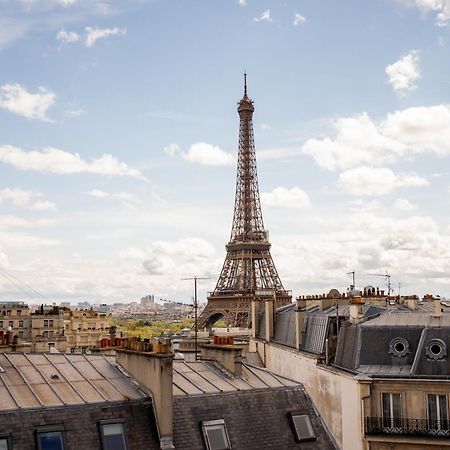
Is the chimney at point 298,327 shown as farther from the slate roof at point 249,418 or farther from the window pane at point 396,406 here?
the slate roof at point 249,418

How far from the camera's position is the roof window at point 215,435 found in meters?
16.9

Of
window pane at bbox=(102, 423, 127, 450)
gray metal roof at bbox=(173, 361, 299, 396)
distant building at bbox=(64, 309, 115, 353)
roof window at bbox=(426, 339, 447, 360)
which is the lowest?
distant building at bbox=(64, 309, 115, 353)

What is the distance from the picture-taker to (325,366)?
26.1 m

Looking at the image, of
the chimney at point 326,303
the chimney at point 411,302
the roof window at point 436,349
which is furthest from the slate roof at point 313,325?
the chimney at point 411,302

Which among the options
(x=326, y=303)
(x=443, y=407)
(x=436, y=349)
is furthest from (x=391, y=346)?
(x=326, y=303)

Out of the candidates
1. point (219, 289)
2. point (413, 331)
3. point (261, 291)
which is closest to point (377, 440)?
A: point (413, 331)

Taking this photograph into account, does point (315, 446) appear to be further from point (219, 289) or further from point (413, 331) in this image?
point (219, 289)

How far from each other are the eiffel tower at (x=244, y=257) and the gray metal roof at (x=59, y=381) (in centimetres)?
6999

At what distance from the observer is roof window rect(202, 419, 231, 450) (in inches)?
667

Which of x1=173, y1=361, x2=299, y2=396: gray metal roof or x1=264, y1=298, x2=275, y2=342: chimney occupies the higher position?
x1=264, y1=298, x2=275, y2=342: chimney

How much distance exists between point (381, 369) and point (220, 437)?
8486mm

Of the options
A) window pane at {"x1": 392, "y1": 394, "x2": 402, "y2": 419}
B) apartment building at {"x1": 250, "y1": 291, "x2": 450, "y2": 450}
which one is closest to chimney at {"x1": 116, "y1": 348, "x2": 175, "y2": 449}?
apartment building at {"x1": 250, "y1": 291, "x2": 450, "y2": 450}

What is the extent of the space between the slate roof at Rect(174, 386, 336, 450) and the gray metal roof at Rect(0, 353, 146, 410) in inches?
54.6

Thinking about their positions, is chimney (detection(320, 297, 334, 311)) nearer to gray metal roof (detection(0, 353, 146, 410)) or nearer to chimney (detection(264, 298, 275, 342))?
chimney (detection(264, 298, 275, 342))
